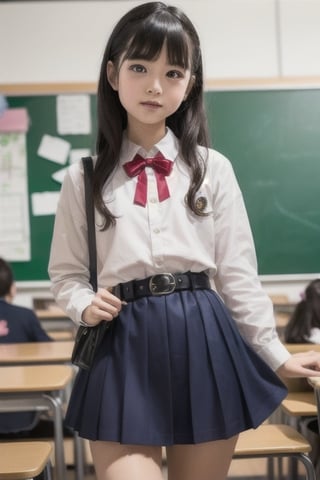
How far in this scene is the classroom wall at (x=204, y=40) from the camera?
4.25m

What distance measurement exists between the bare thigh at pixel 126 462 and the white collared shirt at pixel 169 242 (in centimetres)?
25

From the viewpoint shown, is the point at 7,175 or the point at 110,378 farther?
the point at 7,175

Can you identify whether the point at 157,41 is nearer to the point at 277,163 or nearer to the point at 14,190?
the point at 277,163

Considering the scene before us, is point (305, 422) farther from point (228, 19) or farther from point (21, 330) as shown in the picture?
point (228, 19)

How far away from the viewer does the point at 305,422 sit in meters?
2.35

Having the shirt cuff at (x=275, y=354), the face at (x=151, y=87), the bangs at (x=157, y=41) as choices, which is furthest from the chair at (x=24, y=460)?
the bangs at (x=157, y=41)

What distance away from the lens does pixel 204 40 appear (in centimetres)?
433

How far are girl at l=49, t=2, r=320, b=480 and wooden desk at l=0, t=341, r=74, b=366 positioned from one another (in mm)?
1561

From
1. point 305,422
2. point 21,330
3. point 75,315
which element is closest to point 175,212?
point 75,315

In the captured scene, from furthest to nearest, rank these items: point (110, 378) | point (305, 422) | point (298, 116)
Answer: point (298, 116), point (305, 422), point (110, 378)

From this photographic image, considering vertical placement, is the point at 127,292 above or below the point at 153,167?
below

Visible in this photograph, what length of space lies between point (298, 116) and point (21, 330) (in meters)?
2.23

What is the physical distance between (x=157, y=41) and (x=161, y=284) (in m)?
0.45

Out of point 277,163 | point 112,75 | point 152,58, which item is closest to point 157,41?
point 152,58
